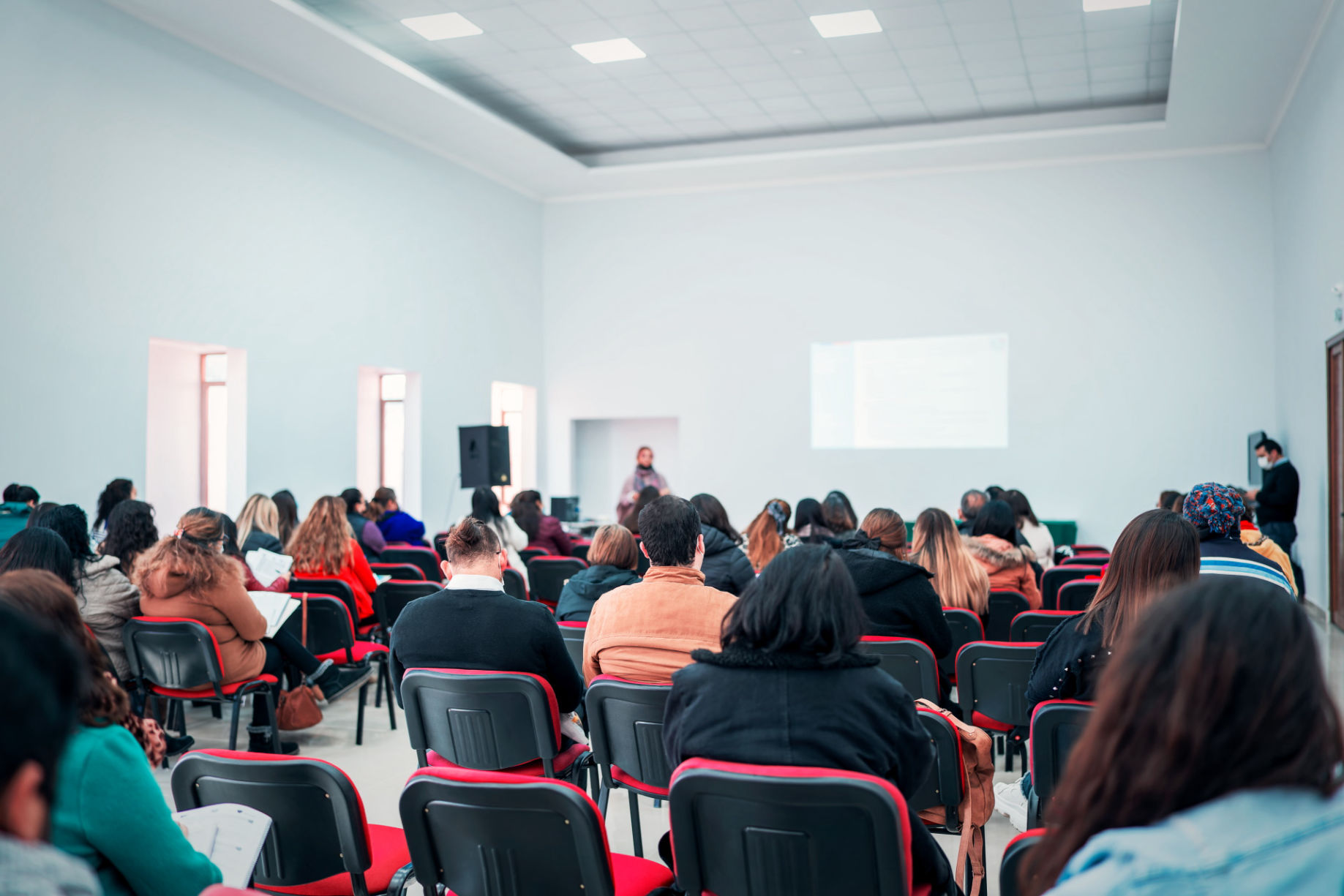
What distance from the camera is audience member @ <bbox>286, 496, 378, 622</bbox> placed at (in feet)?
16.9

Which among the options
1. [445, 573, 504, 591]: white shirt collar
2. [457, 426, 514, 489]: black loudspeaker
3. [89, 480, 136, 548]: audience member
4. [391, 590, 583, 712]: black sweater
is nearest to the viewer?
[391, 590, 583, 712]: black sweater

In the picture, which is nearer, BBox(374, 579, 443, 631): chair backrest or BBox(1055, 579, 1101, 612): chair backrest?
BBox(1055, 579, 1101, 612): chair backrest

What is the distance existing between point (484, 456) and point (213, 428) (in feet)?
8.54

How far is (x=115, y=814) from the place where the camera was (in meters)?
1.42

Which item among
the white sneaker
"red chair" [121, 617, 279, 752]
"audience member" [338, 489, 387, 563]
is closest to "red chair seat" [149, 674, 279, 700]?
"red chair" [121, 617, 279, 752]

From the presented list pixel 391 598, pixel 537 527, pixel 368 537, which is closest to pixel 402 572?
pixel 391 598

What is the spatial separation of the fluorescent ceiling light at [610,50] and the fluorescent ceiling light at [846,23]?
1548 millimetres

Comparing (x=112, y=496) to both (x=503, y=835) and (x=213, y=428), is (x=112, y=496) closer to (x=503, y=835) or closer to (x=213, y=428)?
(x=213, y=428)

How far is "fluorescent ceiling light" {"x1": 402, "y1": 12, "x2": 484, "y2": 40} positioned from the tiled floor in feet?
17.2

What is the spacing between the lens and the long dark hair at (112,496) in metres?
5.96

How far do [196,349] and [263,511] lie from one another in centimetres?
306

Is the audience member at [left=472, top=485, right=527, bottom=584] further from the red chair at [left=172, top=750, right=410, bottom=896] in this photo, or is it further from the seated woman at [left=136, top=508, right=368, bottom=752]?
the red chair at [left=172, top=750, right=410, bottom=896]

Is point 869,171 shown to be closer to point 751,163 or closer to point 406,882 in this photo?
point 751,163

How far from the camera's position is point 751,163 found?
1073 cm
